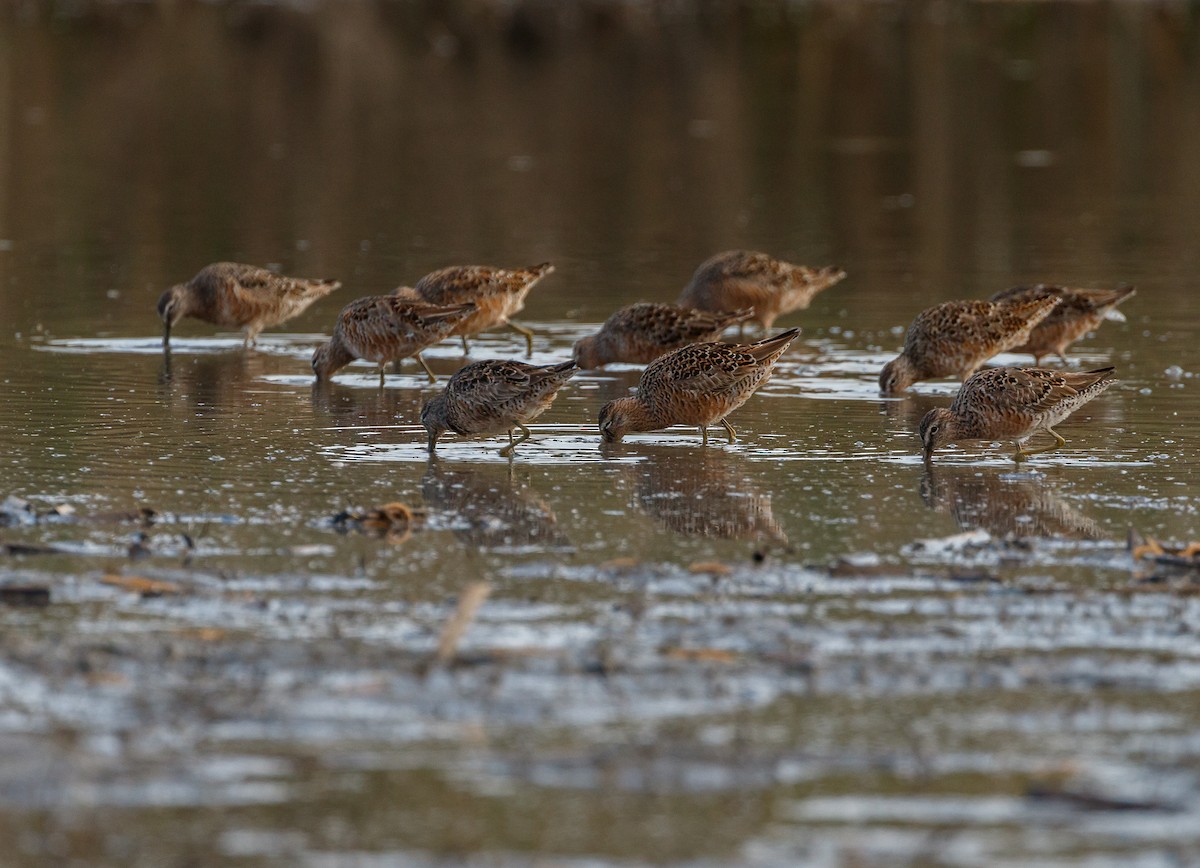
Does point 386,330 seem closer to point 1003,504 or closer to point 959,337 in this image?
point 959,337

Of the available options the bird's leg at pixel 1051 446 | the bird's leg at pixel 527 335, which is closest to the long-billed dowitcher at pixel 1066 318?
the bird's leg at pixel 1051 446

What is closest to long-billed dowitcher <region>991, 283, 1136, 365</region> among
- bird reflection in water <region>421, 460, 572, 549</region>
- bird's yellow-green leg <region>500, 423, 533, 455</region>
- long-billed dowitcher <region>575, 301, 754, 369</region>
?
long-billed dowitcher <region>575, 301, 754, 369</region>

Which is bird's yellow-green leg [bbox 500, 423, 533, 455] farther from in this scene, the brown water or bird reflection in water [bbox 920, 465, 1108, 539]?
bird reflection in water [bbox 920, 465, 1108, 539]

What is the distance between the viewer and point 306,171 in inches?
941

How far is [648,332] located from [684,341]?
0.84 feet

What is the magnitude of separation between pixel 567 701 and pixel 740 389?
4789mm

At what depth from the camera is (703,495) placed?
882 centimetres

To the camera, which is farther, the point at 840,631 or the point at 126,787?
the point at 840,631

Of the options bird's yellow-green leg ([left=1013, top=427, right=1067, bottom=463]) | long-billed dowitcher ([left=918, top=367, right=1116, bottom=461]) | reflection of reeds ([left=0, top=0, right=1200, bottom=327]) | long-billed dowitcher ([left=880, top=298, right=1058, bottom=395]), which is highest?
reflection of reeds ([left=0, top=0, right=1200, bottom=327])

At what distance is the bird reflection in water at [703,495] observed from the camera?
805cm

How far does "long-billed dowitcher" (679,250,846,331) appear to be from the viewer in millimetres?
14250

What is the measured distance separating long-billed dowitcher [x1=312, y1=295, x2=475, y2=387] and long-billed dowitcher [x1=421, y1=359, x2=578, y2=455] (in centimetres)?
228

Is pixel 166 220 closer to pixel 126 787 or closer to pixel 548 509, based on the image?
pixel 548 509

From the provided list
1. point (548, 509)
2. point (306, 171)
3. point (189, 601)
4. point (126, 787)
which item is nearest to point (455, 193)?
point (306, 171)
